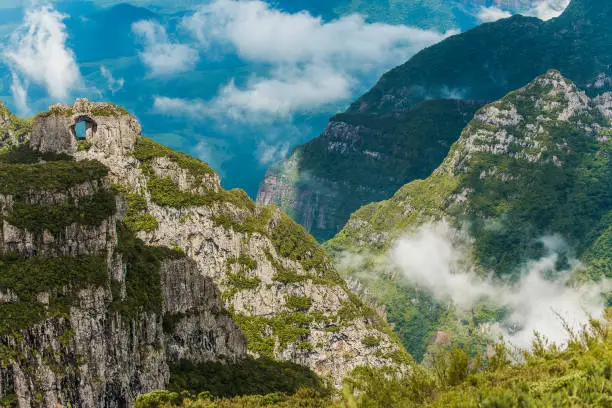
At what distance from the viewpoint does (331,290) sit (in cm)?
19350

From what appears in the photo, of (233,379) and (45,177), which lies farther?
(233,379)

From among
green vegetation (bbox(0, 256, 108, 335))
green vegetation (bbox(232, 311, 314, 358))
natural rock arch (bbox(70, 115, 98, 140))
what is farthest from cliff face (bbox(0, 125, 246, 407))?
green vegetation (bbox(232, 311, 314, 358))

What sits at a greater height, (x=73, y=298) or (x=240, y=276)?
(x=240, y=276)

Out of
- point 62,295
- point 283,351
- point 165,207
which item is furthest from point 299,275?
point 62,295

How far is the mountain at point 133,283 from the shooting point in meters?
76.1

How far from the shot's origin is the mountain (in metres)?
76.1

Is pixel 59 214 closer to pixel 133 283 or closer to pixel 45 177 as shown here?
pixel 45 177

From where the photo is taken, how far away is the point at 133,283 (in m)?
93.6

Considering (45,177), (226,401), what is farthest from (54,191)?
(226,401)

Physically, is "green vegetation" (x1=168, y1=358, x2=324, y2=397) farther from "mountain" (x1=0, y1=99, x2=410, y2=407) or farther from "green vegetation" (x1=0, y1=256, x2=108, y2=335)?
"green vegetation" (x1=0, y1=256, x2=108, y2=335)

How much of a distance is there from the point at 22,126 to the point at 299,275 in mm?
79835

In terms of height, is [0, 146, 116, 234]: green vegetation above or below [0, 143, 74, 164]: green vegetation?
below

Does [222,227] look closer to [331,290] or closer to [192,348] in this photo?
[331,290]

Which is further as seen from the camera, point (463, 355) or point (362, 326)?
point (362, 326)
